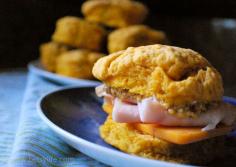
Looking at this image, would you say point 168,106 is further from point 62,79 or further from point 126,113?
point 62,79

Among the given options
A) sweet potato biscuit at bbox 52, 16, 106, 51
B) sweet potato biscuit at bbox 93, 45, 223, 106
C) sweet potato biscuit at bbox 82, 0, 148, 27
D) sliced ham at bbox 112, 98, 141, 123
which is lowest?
sweet potato biscuit at bbox 52, 16, 106, 51

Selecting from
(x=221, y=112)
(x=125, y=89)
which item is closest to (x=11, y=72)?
(x=125, y=89)

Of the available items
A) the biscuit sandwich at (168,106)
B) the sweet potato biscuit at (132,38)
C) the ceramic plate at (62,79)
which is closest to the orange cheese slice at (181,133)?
the biscuit sandwich at (168,106)

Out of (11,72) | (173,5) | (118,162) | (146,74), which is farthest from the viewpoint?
(173,5)

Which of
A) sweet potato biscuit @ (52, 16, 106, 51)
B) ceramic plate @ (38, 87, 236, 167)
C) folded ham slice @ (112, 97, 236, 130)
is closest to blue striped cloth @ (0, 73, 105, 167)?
ceramic plate @ (38, 87, 236, 167)

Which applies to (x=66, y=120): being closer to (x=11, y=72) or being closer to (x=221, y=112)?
(x=221, y=112)

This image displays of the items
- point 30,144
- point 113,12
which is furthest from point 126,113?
point 113,12

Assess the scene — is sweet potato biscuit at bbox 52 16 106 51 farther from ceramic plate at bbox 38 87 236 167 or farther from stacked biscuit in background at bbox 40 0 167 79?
ceramic plate at bbox 38 87 236 167
